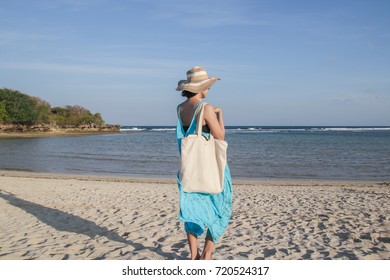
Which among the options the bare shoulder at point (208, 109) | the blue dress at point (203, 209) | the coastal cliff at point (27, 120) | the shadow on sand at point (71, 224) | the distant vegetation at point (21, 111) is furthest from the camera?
the distant vegetation at point (21, 111)

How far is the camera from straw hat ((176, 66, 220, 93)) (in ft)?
10.9

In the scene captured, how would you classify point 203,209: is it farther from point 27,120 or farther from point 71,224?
point 27,120

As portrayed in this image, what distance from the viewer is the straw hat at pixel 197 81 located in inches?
131

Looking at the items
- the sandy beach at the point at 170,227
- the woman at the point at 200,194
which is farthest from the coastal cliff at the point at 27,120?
the woman at the point at 200,194

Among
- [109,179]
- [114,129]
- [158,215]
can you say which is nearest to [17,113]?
[114,129]

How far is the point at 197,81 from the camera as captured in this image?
11.0 ft

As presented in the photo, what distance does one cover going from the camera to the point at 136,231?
18.6 feet

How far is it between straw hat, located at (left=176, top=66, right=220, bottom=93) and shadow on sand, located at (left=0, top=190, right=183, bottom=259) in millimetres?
2204

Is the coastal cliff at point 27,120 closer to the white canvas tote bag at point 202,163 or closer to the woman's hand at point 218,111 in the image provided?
the white canvas tote bag at point 202,163

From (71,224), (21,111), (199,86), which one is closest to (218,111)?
(199,86)

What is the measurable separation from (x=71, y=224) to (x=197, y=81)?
4.12 metres

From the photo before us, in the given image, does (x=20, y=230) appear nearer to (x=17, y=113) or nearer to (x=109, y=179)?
(x=109, y=179)

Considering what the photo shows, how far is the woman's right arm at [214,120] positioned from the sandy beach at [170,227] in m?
1.87
